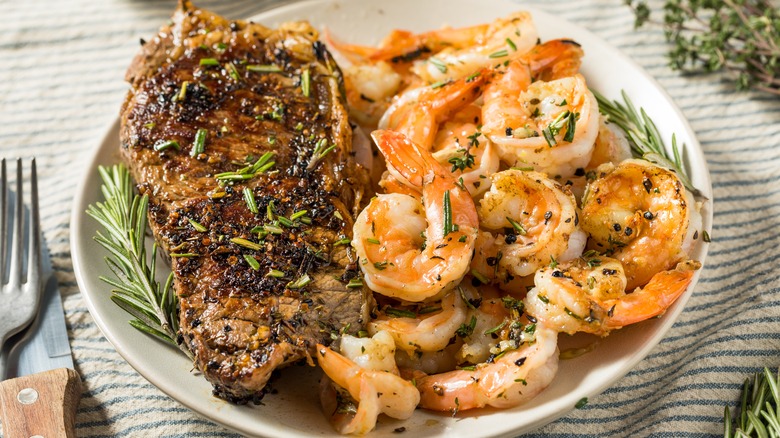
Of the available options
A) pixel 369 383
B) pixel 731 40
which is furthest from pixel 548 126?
pixel 731 40

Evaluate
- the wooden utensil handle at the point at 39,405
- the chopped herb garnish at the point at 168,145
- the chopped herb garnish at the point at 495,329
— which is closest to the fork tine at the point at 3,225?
the wooden utensil handle at the point at 39,405

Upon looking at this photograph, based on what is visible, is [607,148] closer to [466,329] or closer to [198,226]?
[466,329]

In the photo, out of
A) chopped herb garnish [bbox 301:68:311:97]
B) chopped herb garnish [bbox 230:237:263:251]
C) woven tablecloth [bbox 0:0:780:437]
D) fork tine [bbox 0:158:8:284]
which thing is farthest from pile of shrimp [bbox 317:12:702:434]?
fork tine [bbox 0:158:8:284]

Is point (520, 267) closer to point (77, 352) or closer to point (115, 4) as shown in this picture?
point (77, 352)

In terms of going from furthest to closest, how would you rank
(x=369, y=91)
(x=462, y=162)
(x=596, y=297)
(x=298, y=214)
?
(x=369, y=91) → (x=462, y=162) → (x=298, y=214) → (x=596, y=297)

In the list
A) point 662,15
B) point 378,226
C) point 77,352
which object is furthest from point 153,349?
point 662,15

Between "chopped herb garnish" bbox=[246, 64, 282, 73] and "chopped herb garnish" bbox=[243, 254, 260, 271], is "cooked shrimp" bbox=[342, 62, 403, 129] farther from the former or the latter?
"chopped herb garnish" bbox=[243, 254, 260, 271]
